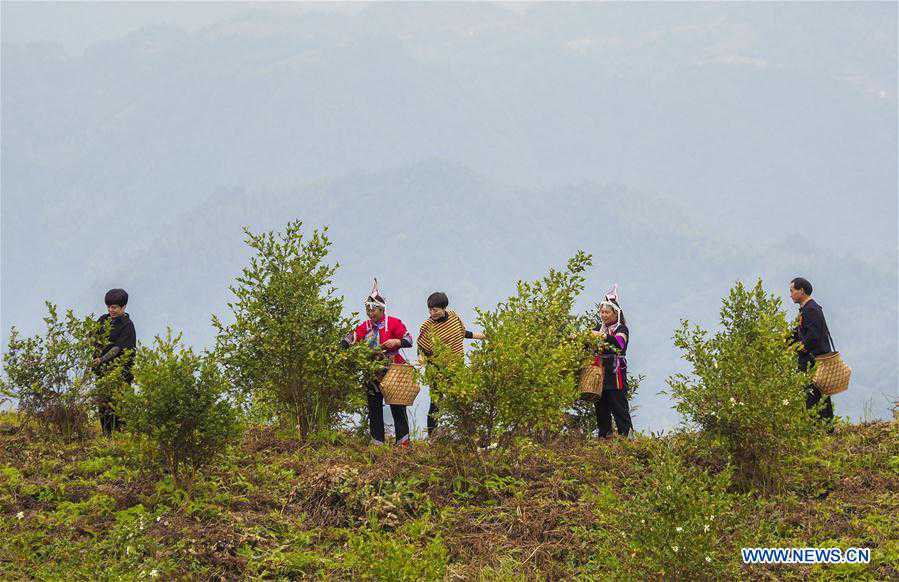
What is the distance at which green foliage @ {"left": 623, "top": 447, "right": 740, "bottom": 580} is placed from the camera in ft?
22.5

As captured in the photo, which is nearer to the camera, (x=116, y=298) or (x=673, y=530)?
(x=673, y=530)

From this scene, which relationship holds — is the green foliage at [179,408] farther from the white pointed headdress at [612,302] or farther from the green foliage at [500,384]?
the white pointed headdress at [612,302]

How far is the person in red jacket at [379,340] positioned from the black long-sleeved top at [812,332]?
504 centimetres

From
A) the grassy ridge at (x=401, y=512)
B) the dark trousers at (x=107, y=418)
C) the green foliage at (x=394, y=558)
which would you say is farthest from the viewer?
the dark trousers at (x=107, y=418)

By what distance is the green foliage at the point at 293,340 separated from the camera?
10789 millimetres

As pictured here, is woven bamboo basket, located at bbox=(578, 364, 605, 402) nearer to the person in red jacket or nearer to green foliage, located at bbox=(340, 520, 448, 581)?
the person in red jacket

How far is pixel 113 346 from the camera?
11.9 meters

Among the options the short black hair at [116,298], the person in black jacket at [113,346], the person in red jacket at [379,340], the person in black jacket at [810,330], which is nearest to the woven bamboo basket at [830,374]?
the person in black jacket at [810,330]

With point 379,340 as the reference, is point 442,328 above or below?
above

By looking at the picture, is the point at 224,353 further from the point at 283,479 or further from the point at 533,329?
the point at 533,329

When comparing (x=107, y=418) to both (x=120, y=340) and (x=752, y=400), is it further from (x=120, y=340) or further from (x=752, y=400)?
(x=752, y=400)

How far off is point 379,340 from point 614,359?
3.02 m

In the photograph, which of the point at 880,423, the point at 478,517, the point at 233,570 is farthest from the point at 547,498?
the point at 880,423

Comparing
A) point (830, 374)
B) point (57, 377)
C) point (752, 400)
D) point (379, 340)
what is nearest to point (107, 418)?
point (57, 377)
